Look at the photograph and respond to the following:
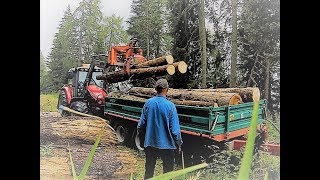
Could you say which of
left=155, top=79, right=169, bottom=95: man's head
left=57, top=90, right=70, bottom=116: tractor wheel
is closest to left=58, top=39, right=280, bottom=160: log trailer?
left=57, top=90, right=70, bottom=116: tractor wheel

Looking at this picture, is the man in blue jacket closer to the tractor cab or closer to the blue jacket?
Answer: the blue jacket

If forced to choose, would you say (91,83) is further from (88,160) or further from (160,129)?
(160,129)

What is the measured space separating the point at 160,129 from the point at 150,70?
1.43 ft

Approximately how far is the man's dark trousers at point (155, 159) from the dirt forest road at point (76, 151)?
0.11 metres

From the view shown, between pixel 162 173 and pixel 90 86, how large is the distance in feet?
2.86

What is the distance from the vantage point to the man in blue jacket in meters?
4.08

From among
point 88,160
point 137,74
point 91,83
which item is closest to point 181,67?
point 137,74

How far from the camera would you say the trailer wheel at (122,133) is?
4.27m

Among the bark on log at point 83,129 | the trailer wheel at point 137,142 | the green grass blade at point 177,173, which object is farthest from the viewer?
the bark on log at point 83,129

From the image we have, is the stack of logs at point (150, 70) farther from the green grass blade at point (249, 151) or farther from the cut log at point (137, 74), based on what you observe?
the green grass blade at point (249, 151)

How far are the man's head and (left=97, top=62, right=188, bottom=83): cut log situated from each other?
5 cm

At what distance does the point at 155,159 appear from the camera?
4.16 m

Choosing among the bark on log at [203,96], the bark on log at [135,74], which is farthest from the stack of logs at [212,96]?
the bark on log at [135,74]
